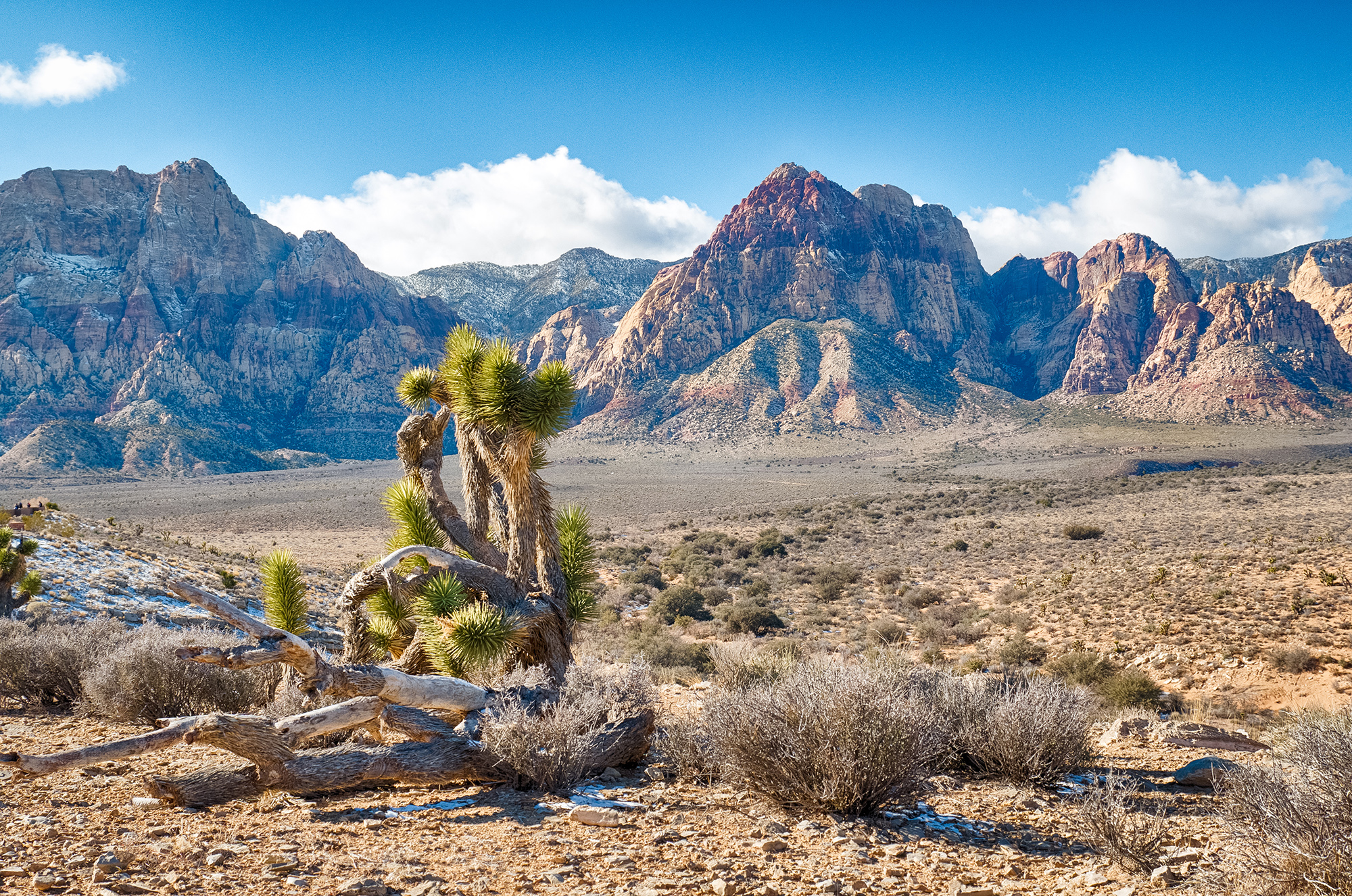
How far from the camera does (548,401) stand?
7.89m

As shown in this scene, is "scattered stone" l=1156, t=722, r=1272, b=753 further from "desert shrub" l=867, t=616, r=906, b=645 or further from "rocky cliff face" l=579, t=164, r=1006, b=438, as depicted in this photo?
"rocky cliff face" l=579, t=164, r=1006, b=438

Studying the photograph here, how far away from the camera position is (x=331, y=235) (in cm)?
15962

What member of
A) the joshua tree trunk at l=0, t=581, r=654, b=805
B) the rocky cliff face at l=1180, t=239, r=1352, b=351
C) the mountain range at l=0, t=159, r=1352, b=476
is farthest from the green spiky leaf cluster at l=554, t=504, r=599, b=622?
the rocky cliff face at l=1180, t=239, r=1352, b=351

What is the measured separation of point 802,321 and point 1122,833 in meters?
123

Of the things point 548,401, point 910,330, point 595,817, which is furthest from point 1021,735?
point 910,330

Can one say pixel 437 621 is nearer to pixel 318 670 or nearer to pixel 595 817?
pixel 318 670

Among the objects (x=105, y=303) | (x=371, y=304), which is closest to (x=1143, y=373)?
(x=371, y=304)

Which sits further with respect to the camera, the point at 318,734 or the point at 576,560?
the point at 576,560

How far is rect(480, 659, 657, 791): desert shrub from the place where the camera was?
5.37 meters

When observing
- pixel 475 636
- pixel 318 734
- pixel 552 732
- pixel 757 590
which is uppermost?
pixel 475 636

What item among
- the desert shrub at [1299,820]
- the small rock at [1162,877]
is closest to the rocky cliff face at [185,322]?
the small rock at [1162,877]

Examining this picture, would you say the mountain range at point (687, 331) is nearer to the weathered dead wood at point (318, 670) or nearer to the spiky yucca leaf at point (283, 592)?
the spiky yucca leaf at point (283, 592)

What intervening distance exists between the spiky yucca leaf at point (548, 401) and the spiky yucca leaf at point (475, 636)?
1.99m

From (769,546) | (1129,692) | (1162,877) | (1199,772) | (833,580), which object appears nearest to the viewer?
(1162,877)
